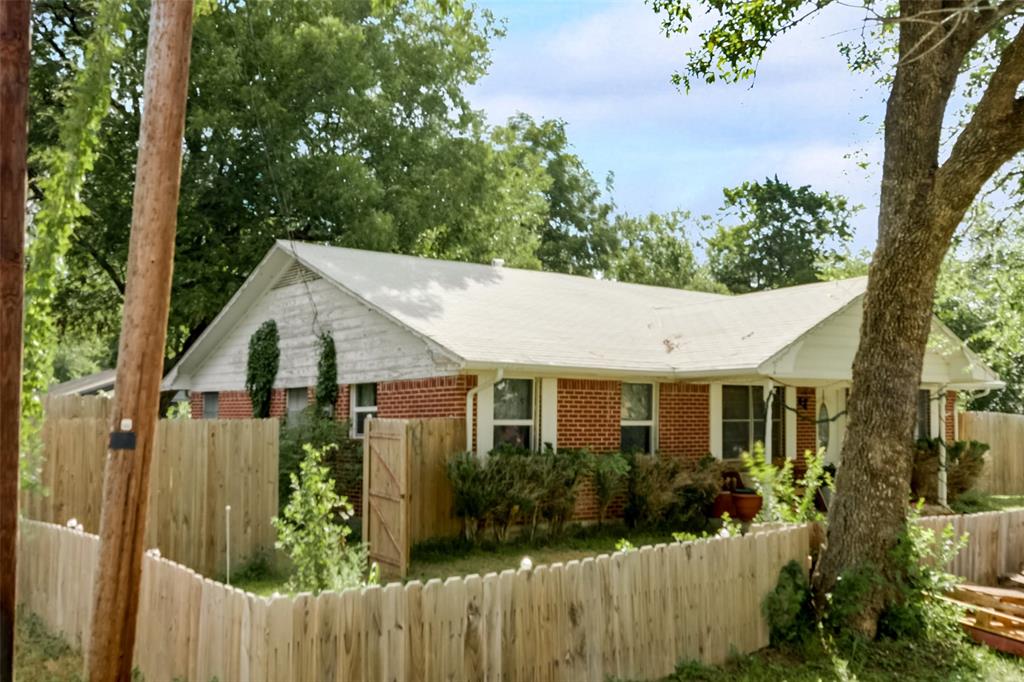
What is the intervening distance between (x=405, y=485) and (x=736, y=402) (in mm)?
9061

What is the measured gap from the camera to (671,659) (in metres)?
7.68

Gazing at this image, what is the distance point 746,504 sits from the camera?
16.6 m

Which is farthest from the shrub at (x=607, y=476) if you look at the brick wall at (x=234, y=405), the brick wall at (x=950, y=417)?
the brick wall at (x=950, y=417)

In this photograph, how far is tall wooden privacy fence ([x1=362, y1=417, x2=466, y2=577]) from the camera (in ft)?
40.8

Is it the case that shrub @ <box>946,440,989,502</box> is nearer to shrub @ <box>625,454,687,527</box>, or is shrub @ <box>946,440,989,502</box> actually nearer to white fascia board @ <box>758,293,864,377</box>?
white fascia board @ <box>758,293,864,377</box>

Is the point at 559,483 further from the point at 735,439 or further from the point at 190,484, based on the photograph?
the point at 735,439

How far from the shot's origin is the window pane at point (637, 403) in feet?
55.9

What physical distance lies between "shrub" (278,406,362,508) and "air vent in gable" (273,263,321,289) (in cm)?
319

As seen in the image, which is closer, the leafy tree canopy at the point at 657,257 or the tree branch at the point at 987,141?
the tree branch at the point at 987,141

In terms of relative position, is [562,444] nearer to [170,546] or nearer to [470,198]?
[170,546]

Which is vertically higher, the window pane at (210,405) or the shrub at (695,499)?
the window pane at (210,405)

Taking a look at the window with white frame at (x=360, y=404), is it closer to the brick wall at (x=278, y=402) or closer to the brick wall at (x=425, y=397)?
the brick wall at (x=425, y=397)

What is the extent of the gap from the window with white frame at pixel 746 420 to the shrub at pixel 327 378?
7962 mm

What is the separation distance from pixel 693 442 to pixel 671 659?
10398 millimetres
